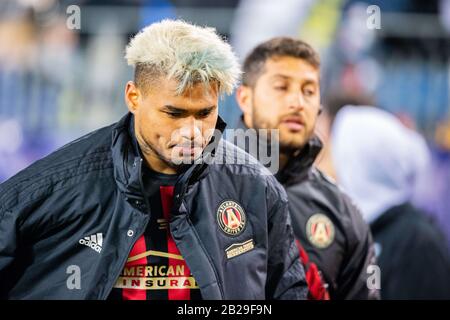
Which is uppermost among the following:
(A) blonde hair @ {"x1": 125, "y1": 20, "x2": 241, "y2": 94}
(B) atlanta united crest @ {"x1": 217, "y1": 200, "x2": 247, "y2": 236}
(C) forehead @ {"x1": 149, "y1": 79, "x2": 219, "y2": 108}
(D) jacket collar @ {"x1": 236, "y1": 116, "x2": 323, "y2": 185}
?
(A) blonde hair @ {"x1": 125, "y1": 20, "x2": 241, "y2": 94}

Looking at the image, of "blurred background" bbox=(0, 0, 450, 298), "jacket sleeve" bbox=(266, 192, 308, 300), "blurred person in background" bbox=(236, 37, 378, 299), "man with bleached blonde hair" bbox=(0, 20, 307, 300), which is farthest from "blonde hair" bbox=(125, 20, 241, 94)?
"blurred background" bbox=(0, 0, 450, 298)

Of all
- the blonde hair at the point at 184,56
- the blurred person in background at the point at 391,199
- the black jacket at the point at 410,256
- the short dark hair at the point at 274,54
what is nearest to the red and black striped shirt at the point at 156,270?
the blonde hair at the point at 184,56

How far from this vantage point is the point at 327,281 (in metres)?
3.84

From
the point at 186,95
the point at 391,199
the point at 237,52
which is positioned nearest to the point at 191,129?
the point at 186,95

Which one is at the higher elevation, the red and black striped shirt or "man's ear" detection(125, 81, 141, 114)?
"man's ear" detection(125, 81, 141, 114)

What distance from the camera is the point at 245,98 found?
410 cm

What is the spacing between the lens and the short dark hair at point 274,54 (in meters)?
4.01

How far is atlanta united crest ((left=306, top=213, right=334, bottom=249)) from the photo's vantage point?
390 centimetres

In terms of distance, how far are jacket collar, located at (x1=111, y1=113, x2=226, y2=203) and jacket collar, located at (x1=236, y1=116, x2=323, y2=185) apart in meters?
0.95

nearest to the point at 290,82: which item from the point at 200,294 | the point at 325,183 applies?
the point at 325,183

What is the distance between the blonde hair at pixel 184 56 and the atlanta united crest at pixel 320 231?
3.70 feet

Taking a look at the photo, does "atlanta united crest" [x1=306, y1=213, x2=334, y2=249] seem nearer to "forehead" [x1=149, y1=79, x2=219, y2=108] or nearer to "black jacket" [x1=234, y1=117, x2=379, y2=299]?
"black jacket" [x1=234, y1=117, x2=379, y2=299]

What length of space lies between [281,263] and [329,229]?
33.9 inches

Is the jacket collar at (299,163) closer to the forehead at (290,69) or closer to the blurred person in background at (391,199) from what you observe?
the forehead at (290,69)
